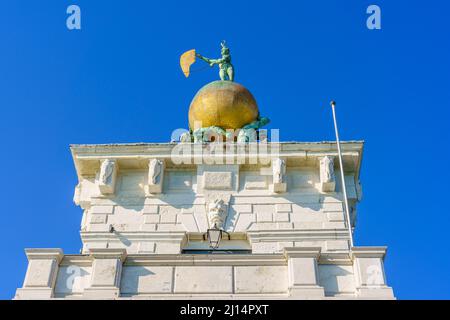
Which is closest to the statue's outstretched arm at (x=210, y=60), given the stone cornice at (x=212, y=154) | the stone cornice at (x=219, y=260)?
the stone cornice at (x=212, y=154)

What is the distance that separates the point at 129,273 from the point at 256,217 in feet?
16.4

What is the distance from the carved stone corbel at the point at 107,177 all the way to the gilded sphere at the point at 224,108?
11.7 feet

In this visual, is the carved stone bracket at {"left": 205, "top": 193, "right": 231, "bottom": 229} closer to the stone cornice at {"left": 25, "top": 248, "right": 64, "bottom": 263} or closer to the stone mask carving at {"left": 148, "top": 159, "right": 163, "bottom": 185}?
the stone mask carving at {"left": 148, "top": 159, "right": 163, "bottom": 185}

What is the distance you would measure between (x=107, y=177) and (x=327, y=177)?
6.16 metres

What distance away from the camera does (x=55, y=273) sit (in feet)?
46.2

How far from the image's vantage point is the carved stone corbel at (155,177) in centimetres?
1866

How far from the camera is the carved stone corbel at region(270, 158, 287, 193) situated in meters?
18.5

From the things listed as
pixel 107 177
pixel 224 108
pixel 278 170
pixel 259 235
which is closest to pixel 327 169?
pixel 278 170

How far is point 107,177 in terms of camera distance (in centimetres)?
1873
